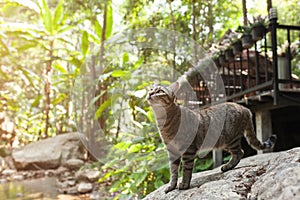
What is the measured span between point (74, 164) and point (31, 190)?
89.7 inches

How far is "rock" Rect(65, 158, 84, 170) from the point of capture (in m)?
8.57

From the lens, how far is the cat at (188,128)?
208cm

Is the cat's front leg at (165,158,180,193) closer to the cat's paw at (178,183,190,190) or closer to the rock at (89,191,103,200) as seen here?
the cat's paw at (178,183,190,190)

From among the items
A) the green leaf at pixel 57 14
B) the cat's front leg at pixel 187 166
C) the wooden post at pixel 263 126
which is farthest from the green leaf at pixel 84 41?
the cat's front leg at pixel 187 166

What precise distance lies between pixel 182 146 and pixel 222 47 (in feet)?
9.45

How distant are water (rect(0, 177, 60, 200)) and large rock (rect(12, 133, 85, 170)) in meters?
0.99

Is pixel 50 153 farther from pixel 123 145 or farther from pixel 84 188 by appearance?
pixel 123 145

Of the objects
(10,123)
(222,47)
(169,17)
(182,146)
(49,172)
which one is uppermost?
(169,17)

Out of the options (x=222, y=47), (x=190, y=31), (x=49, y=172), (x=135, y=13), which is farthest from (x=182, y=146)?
(x=49, y=172)

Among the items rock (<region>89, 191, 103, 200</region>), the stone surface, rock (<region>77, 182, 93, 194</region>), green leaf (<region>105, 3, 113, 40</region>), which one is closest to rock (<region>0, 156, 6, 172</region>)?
the stone surface

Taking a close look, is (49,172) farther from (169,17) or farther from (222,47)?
(222,47)

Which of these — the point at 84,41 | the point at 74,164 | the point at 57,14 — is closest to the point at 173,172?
the point at 84,41

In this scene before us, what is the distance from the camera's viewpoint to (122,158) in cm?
445

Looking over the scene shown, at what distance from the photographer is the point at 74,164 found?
28.2ft
